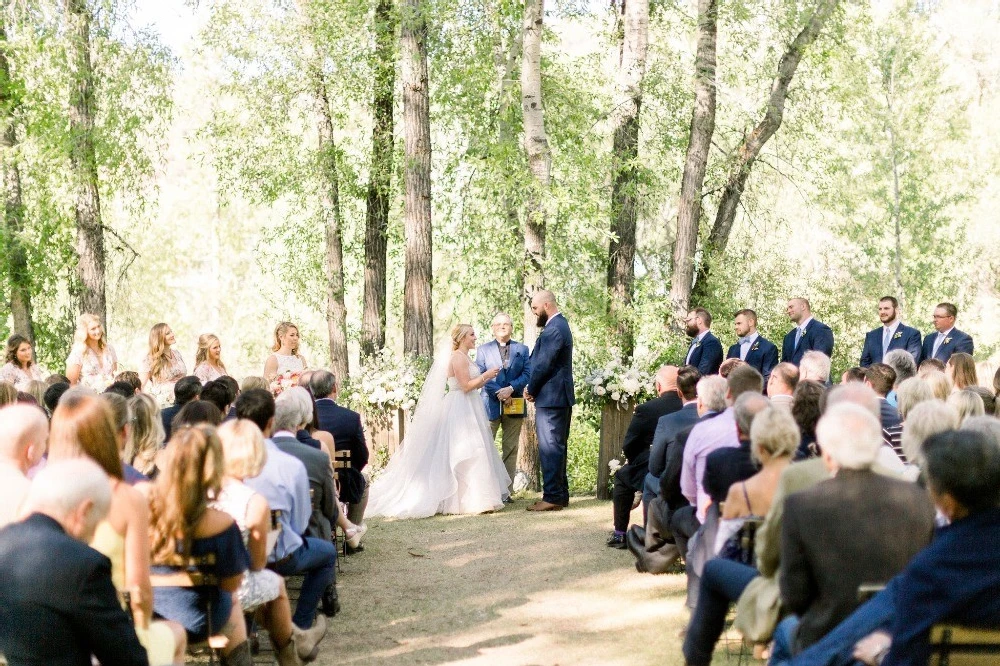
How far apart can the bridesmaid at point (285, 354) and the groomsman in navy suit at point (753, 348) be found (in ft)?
15.1

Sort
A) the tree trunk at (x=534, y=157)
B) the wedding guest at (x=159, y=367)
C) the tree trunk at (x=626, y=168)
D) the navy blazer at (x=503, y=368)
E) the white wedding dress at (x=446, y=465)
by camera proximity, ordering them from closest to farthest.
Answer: the wedding guest at (x=159, y=367)
the white wedding dress at (x=446, y=465)
the navy blazer at (x=503, y=368)
the tree trunk at (x=534, y=157)
the tree trunk at (x=626, y=168)

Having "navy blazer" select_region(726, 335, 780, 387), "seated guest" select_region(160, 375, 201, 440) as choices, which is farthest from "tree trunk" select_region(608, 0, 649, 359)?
"seated guest" select_region(160, 375, 201, 440)

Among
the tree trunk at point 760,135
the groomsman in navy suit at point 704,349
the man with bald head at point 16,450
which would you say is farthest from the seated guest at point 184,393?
the tree trunk at point 760,135

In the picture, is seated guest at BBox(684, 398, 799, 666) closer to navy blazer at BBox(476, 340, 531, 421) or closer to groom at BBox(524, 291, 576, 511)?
groom at BBox(524, 291, 576, 511)

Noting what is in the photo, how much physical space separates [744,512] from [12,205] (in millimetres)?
14336

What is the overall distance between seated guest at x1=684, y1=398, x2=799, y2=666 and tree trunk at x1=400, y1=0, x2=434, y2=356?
9827 mm

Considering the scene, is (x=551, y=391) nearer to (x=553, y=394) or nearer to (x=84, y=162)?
(x=553, y=394)

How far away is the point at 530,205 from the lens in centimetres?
1356

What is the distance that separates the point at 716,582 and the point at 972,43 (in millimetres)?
26956

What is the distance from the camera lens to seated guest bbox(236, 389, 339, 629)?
20.2 feet

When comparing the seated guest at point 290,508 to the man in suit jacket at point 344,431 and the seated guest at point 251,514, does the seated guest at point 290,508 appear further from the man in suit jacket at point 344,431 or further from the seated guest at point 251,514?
the man in suit jacket at point 344,431

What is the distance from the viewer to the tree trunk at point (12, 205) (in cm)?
1642

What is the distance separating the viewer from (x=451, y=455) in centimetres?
1195

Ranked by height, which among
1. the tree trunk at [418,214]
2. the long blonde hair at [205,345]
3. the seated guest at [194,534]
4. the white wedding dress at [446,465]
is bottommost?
the white wedding dress at [446,465]
